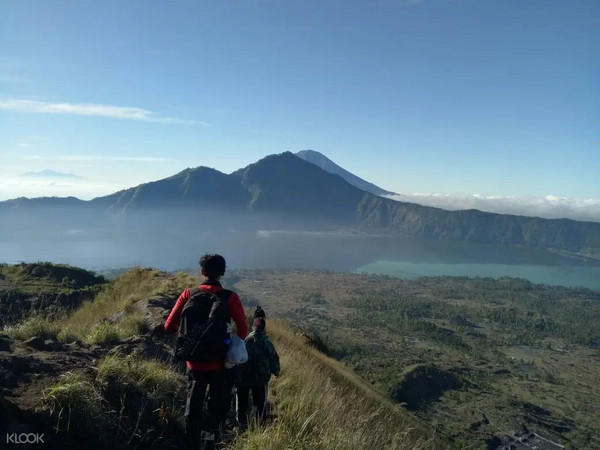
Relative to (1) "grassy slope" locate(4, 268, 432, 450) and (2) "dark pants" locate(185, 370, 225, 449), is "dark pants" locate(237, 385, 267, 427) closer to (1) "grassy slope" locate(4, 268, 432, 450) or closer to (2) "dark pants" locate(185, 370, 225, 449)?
(1) "grassy slope" locate(4, 268, 432, 450)

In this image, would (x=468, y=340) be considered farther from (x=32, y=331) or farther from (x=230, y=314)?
(x=230, y=314)

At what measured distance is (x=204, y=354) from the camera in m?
4.21

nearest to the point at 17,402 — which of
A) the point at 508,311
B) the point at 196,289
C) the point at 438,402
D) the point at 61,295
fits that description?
the point at 196,289

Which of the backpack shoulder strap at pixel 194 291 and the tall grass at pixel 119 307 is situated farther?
the tall grass at pixel 119 307

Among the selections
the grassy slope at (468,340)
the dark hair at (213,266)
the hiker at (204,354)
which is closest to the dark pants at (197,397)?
the hiker at (204,354)

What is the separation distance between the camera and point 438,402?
42656 mm

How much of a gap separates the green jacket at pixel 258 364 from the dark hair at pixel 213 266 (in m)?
1.31

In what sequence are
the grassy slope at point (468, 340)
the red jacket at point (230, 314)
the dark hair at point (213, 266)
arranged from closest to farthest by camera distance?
the red jacket at point (230, 314)
the dark hair at point (213, 266)
the grassy slope at point (468, 340)

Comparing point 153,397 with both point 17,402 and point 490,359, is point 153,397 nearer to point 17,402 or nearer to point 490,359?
point 17,402

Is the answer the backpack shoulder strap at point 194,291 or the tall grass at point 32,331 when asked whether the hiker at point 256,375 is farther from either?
the tall grass at point 32,331

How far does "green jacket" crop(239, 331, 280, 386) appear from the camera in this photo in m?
5.25

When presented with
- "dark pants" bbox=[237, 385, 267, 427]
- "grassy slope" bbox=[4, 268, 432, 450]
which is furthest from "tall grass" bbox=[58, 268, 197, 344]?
"dark pants" bbox=[237, 385, 267, 427]

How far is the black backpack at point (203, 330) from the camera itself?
13.8 ft

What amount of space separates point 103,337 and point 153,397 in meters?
2.63
